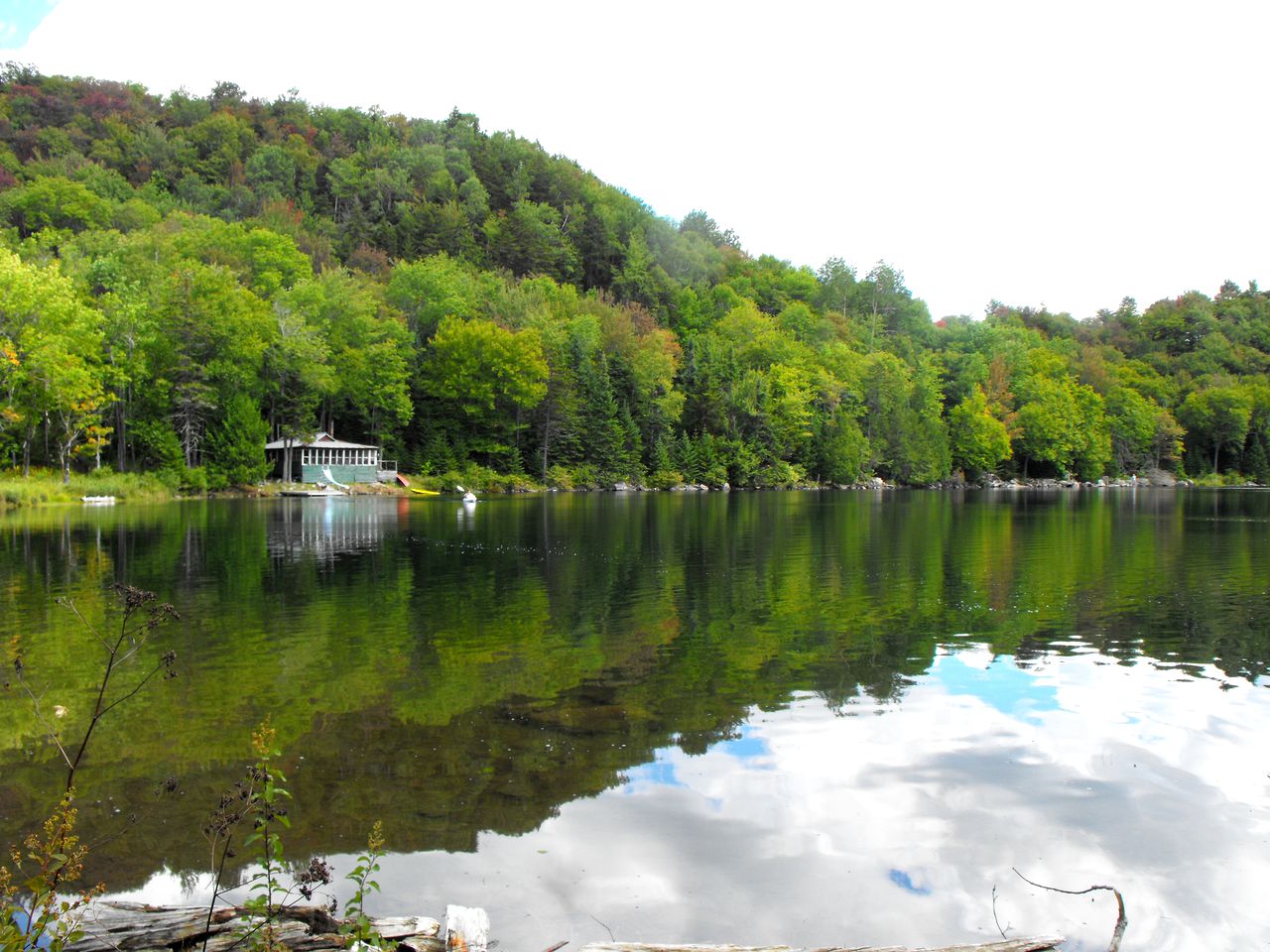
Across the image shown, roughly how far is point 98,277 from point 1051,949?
7551cm

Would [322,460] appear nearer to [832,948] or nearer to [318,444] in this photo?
[318,444]

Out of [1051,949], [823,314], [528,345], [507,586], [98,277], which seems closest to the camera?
[1051,949]

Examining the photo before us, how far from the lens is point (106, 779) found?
8.92 m

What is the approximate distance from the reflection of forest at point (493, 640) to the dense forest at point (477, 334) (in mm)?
27994

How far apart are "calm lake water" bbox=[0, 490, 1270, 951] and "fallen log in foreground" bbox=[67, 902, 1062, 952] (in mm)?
860

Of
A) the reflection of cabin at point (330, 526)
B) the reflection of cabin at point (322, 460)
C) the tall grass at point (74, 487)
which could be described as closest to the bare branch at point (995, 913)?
the reflection of cabin at point (330, 526)

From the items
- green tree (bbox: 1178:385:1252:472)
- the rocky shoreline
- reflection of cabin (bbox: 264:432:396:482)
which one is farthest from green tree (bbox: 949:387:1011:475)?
reflection of cabin (bbox: 264:432:396:482)

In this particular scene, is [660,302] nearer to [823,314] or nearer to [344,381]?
[823,314]

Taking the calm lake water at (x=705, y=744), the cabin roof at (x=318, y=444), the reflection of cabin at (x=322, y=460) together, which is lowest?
the calm lake water at (x=705, y=744)

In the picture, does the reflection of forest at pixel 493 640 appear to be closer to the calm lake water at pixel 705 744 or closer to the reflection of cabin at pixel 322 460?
the calm lake water at pixel 705 744

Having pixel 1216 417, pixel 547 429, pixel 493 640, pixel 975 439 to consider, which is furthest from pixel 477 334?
pixel 1216 417

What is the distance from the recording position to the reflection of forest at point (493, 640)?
8.88 metres

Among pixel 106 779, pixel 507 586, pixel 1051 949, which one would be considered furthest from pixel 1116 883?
pixel 507 586

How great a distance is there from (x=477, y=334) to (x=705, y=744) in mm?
73565
